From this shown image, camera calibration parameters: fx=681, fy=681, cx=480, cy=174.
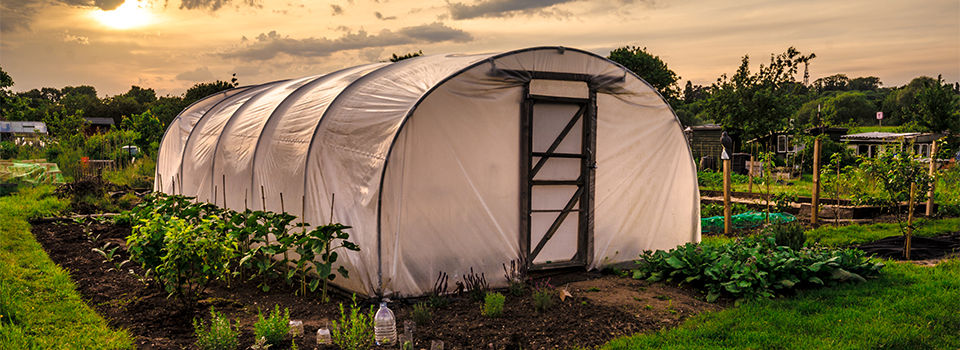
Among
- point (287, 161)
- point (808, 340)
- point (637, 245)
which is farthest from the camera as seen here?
point (637, 245)

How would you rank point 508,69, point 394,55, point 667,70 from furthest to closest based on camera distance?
point 667,70 → point 394,55 → point 508,69

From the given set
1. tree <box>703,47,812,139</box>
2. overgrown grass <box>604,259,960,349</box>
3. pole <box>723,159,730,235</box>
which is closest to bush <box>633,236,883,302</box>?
overgrown grass <box>604,259,960,349</box>

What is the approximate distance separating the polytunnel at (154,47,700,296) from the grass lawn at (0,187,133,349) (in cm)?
215

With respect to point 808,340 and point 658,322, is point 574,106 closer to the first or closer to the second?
point 658,322

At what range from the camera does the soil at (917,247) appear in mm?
8914

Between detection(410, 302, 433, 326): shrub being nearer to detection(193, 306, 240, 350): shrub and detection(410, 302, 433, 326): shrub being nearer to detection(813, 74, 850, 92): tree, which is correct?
detection(193, 306, 240, 350): shrub

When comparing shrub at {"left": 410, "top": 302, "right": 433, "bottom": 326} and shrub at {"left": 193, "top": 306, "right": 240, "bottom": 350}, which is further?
shrub at {"left": 410, "top": 302, "right": 433, "bottom": 326}

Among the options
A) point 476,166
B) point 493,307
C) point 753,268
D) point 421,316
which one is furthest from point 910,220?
point 421,316

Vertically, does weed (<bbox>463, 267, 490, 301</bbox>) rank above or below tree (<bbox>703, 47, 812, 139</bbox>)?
below

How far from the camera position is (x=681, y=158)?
348 inches

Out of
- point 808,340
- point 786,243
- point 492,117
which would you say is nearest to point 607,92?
point 492,117

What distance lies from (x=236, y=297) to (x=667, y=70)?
46655mm

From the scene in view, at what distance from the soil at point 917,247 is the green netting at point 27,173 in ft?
57.1

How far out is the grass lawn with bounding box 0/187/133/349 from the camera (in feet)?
16.9
